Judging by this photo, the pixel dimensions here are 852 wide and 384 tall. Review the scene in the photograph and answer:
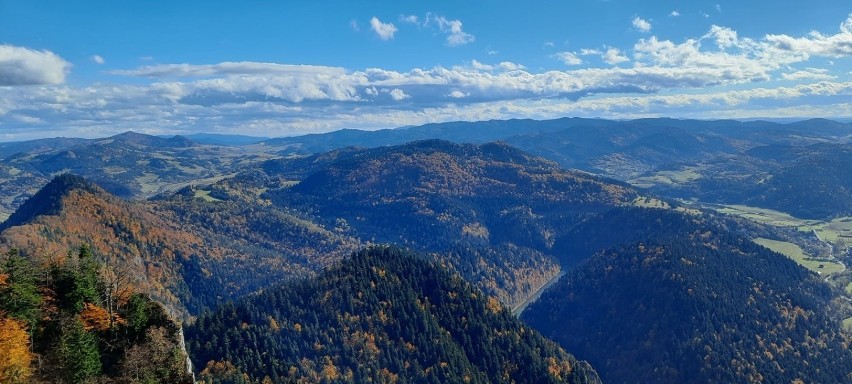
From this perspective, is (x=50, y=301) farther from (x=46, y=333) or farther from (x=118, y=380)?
(x=118, y=380)

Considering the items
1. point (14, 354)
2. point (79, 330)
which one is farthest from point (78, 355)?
point (14, 354)

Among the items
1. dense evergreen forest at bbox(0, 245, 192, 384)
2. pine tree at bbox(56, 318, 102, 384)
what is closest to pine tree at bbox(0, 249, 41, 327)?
dense evergreen forest at bbox(0, 245, 192, 384)

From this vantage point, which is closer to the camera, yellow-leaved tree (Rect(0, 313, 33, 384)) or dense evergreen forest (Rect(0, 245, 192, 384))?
yellow-leaved tree (Rect(0, 313, 33, 384))

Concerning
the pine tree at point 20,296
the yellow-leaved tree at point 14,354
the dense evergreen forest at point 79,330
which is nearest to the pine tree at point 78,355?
the dense evergreen forest at point 79,330

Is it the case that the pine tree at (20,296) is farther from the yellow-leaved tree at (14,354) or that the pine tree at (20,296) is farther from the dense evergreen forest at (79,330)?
the yellow-leaved tree at (14,354)

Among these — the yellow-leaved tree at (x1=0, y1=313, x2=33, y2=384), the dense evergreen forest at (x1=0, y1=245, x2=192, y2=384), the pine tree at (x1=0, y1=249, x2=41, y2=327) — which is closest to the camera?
the yellow-leaved tree at (x1=0, y1=313, x2=33, y2=384)

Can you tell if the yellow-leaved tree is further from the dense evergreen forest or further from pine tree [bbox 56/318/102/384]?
pine tree [bbox 56/318/102/384]

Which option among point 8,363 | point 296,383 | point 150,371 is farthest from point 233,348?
point 8,363

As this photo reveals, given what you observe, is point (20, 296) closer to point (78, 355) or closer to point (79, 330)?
point (79, 330)

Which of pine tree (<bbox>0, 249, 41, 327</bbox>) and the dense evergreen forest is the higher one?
pine tree (<bbox>0, 249, 41, 327</bbox>)
